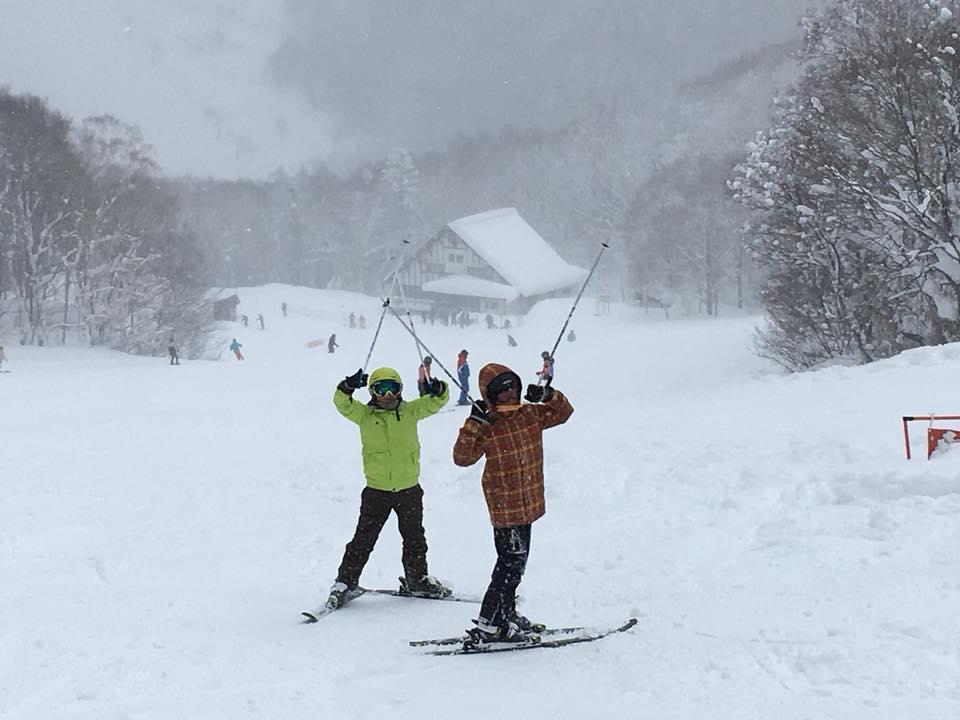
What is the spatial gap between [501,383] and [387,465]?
149 cm

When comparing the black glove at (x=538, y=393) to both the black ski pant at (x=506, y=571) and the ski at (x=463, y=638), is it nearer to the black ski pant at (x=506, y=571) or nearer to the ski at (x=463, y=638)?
the black ski pant at (x=506, y=571)

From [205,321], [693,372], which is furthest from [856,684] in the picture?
[205,321]

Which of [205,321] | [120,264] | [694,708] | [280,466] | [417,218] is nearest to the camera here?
[694,708]

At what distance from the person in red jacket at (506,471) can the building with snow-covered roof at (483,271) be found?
63.6 m

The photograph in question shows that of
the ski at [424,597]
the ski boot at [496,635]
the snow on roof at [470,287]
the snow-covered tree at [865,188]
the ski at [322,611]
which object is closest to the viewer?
the ski boot at [496,635]

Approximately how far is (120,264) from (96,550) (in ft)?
125

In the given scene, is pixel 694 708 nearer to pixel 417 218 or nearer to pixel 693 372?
pixel 693 372

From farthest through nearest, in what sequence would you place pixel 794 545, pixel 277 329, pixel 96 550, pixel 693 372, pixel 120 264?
pixel 277 329 → pixel 120 264 → pixel 693 372 → pixel 96 550 → pixel 794 545

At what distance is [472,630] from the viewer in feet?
17.0

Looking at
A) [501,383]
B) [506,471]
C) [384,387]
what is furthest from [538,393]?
[384,387]

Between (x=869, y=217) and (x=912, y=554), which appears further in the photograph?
(x=869, y=217)

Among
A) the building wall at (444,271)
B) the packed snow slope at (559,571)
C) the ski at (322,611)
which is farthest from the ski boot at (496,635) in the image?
the building wall at (444,271)

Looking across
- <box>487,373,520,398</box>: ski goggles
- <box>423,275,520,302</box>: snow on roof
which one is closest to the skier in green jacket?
<box>487,373,520,398</box>: ski goggles

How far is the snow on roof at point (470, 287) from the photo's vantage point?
69.1 m
